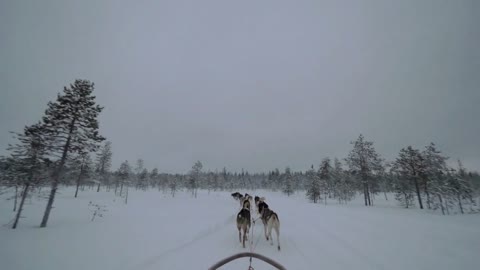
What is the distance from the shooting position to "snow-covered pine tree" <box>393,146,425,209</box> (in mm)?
33312

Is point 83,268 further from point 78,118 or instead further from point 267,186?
point 267,186

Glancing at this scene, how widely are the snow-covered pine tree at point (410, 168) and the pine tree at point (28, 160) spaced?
56.0m

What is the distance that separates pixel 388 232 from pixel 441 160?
34.8 meters

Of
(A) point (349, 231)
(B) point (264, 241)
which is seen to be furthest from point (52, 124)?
(A) point (349, 231)

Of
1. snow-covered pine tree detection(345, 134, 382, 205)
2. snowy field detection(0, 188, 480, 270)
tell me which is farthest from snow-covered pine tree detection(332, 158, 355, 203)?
snowy field detection(0, 188, 480, 270)

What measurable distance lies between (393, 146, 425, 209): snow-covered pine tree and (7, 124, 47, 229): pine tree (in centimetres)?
5600

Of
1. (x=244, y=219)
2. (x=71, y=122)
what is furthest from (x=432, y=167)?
(x=71, y=122)

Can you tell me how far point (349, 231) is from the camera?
39.2 ft

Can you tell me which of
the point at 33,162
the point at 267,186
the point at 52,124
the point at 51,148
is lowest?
the point at 267,186

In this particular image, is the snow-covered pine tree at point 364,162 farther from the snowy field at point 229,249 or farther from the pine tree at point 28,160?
the pine tree at point 28,160

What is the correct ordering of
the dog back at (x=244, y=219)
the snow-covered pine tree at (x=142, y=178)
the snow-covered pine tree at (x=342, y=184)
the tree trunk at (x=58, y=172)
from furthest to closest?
the snow-covered pine tree at (x=142, y=178) < the snow-covered pine tree at (x=342, y=184) < the tree trunk at (x=58, y=172) < the dog back at (x=244, y=219)

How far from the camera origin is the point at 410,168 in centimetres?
3475

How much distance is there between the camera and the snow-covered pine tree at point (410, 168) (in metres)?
33.3

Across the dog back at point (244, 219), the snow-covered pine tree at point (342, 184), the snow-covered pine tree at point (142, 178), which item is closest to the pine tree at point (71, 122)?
the dog back at point (244, 219)
